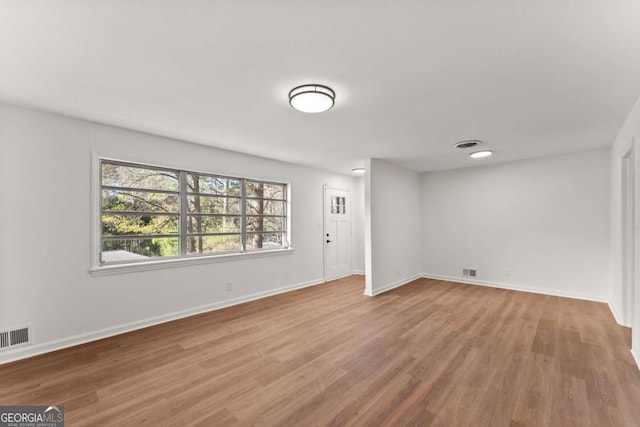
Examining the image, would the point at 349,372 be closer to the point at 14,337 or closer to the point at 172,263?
the point at 172,263

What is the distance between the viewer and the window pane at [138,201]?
3369 millimetres

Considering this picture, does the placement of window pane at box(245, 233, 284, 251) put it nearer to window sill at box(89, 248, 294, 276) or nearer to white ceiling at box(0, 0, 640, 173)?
window sill at box(89, 248, 294, 276)

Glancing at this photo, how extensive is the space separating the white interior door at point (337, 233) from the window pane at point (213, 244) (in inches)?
85.6

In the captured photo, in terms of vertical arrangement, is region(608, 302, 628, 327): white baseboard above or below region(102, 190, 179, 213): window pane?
below

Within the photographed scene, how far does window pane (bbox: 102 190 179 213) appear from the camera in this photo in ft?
11.1

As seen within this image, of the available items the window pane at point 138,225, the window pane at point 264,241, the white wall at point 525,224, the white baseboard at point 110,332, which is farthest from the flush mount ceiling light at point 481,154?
the window pane at point 138,225

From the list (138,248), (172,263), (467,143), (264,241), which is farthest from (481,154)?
(138,248)

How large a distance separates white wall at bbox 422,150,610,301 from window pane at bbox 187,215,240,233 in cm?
444

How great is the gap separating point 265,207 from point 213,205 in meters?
1.01

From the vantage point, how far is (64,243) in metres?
2.99

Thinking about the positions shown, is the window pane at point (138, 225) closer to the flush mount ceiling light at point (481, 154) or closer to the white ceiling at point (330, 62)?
the white ceiling at point (330, 62)

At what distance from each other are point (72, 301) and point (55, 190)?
121 cm

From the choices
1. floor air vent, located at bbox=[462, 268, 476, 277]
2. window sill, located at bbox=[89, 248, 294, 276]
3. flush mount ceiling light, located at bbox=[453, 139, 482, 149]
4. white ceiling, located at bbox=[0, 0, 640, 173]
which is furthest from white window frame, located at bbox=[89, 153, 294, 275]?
floor air vent, located at bbox=[462, 268, 476, 277]

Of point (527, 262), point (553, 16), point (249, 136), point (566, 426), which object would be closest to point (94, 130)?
point (249, 136)
